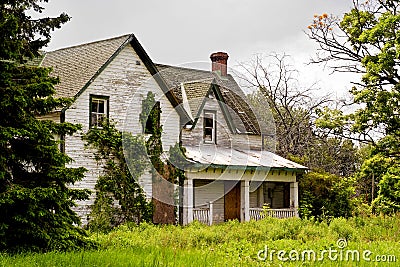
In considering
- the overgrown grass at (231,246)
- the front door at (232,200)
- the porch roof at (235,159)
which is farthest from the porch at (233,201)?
the overgrown grass at (231,246)

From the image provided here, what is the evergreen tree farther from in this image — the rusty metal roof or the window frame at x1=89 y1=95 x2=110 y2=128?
the rusty metal roof

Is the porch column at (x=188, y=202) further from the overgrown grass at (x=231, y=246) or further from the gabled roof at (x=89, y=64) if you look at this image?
the gabled roof at (x=89, y=64)

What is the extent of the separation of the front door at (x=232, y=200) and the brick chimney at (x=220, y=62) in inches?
293

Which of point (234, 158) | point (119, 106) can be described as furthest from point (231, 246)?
point (234, 158)

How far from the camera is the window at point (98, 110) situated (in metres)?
23.4

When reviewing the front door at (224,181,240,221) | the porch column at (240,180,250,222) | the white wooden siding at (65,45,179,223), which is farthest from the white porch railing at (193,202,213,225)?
the front door at (224,181,240,221)

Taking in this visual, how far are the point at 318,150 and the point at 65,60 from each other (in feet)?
70.8

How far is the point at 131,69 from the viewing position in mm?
24609

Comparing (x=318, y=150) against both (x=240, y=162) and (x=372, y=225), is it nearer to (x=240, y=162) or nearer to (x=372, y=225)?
(x=240, y=162)

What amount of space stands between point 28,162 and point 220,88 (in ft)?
66.1

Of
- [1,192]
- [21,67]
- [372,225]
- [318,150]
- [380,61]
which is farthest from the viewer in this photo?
[318,150]

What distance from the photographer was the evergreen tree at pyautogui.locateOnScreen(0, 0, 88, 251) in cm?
1233

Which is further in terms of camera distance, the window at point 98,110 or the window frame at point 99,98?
the window at point 98,110

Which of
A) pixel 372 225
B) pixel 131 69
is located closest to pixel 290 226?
pixel 372 225
